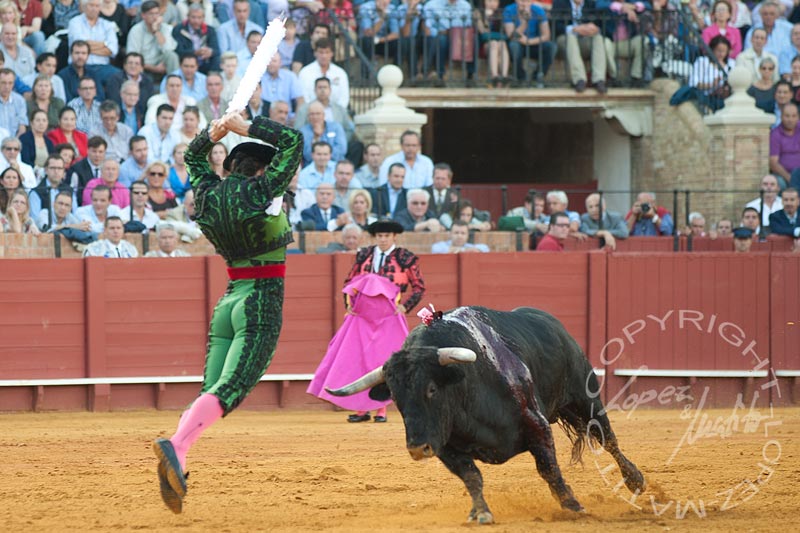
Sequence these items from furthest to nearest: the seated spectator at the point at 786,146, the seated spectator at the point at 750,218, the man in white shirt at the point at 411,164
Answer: the seated spectator at the point at 786,146, the seated spectator at the point at 750,218, the man in white shirt at the point at 411,164

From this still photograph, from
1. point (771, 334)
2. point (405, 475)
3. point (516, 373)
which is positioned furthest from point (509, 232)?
point (516, 373)

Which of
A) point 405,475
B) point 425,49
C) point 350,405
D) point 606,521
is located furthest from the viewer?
point 425,49

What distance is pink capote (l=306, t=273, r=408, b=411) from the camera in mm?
10562

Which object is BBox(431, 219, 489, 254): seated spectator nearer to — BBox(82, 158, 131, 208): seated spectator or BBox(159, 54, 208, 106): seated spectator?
BBox(82, 158, 131, 208): seated spectator

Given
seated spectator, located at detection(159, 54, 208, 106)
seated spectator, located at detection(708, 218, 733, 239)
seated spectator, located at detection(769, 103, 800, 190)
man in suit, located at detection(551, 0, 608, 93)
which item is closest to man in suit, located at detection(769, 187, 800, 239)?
seated spectator, located at detection(708, 218, 733, 239)

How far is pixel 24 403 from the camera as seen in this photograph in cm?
1154

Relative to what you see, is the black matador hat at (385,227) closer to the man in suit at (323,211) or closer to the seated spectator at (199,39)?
the man in suit at (323,211)

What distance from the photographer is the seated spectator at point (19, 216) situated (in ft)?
38.1

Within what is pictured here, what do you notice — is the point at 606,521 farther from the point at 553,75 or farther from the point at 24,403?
the point at 553,75

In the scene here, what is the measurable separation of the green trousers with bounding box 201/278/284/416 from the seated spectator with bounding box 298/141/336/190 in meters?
7.16

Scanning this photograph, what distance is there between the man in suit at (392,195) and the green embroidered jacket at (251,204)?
693 cm

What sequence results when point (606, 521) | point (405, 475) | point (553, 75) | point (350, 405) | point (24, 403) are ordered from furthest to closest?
point (553, 75), point (24, 403), point (350, 405), point (405, 475), point (606, 521)

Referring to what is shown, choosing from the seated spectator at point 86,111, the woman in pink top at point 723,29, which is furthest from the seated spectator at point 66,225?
the woman in pink top at point 723,29

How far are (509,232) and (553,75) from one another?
4222mm
